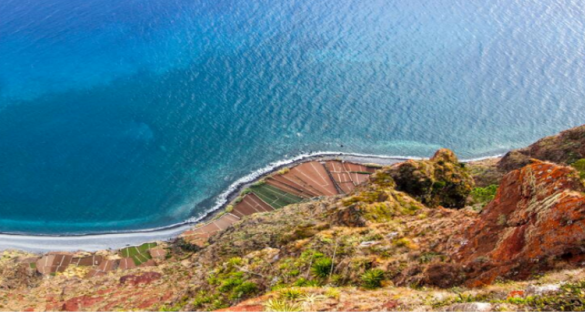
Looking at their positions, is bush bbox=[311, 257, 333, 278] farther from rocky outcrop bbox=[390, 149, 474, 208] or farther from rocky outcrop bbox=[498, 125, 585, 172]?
rocky outcrop bbox=[498, 125, 585, 172]

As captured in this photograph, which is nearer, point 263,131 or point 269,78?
point 263,131

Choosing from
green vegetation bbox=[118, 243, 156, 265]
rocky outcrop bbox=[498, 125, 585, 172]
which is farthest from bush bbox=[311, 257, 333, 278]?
green vegetation bbox=[118, 243, 156, 265]

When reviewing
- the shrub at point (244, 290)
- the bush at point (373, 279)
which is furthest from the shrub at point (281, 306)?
the shrub at point (244, 290)

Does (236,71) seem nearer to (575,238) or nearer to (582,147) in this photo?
(582,147)

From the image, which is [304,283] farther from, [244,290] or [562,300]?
[562,300]

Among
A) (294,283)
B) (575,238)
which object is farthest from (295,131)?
(575,238)

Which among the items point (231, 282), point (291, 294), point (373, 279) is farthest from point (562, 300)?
point (231, 282)

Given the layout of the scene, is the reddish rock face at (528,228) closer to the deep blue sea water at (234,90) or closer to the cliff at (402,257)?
the cliff at (402,257)
